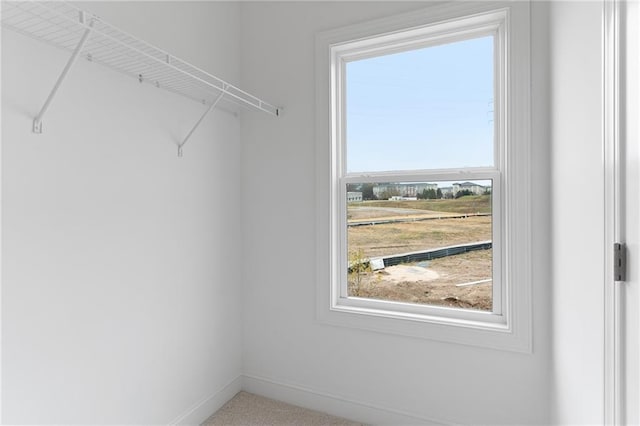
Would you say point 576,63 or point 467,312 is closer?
point 576,63

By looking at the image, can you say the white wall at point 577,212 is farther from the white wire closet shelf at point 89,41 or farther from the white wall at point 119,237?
the white wall at point 119,237

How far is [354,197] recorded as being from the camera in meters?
1.98

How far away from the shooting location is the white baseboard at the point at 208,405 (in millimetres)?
1742

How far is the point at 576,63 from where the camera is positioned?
1.15 meters

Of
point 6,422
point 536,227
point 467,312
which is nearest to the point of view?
point 6,422

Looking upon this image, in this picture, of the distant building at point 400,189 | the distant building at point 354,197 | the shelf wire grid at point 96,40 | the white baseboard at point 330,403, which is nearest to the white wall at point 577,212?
the distant building at point 400,189

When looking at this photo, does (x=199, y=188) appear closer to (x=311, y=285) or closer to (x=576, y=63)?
(x=311, y=285)

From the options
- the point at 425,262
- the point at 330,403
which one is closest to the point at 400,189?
the point at 425,262

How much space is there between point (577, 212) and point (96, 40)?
1664mm

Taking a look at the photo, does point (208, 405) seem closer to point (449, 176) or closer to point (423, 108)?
point (449, 176)

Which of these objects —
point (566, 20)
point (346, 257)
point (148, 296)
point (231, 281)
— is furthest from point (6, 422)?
point (566, 20)

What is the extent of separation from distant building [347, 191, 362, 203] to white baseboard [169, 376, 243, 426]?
1.25m

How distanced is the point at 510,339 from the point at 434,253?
50cm

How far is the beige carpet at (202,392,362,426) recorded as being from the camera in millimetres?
1834
